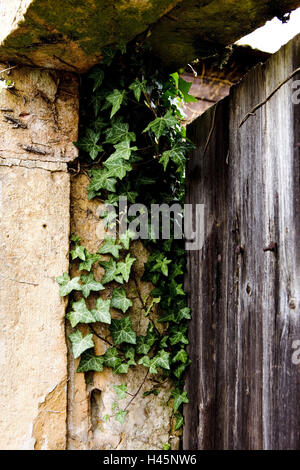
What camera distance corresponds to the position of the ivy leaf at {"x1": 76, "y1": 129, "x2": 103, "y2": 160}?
2.08 m

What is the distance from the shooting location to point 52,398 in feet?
6.25

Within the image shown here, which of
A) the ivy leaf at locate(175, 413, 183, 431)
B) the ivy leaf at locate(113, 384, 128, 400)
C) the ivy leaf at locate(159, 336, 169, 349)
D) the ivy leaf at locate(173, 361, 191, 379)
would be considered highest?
the ivy leaf at locate(159, 336, 169, 349)

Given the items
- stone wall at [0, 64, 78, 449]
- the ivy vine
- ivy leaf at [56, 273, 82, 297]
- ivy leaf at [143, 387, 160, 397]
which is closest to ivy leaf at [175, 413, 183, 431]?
the ivy vine

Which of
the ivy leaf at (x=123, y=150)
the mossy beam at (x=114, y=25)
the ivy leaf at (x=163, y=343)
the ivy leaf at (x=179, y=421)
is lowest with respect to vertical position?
the ivy leaf at (x=179, y=421)

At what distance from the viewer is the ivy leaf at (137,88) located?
75.8 inches

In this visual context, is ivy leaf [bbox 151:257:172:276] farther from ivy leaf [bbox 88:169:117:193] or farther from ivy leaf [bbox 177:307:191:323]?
ivy leaf [bbox 88:169:117:193]

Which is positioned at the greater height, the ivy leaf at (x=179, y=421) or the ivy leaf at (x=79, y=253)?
the ivy leaf at (x=79, y=253)

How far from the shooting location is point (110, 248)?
6.77 feet

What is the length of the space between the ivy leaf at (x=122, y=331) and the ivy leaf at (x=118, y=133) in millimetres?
800

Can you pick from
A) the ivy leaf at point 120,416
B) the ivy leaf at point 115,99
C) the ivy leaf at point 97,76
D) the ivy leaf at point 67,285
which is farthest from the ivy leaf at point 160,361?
the ivy leaf at point 97,76

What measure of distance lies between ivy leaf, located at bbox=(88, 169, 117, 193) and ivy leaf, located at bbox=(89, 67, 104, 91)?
37cm

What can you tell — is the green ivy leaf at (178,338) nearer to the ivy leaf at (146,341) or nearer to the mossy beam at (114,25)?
the ivy leaf at (146,341)

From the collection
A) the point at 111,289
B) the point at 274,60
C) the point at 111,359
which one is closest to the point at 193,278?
the point at 111,289

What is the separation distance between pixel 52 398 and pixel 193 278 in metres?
0.81
